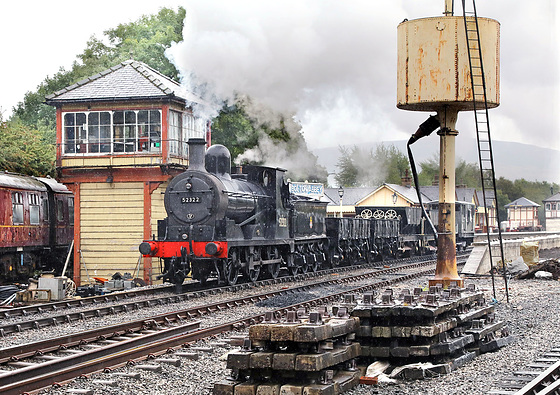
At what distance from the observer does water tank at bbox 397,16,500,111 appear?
11.9 metres

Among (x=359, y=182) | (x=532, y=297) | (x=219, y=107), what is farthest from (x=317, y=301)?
(x=359, y=182)

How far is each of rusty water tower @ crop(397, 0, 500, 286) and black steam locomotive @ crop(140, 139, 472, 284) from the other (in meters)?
5.80

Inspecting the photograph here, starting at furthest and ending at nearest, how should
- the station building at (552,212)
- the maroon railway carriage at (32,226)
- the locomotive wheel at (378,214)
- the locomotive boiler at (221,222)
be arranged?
the station building at (552,212) < the locomotive wheel at (378,214) < the maroon railway carriage at (32,226) < the locomotive boiler at (221,222)

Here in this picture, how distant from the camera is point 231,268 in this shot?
17.8 m

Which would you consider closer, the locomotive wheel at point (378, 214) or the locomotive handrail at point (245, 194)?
the locomotive handrail at point (245, 194)

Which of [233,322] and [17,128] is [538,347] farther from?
[17,128]

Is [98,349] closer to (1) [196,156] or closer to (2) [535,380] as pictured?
(2) [535,380]

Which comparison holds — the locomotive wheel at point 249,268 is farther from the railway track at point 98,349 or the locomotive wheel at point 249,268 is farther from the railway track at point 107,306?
the railway track at point 98,349

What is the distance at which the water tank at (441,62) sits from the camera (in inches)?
469

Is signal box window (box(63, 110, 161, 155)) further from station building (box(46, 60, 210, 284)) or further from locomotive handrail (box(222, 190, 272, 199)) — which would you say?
locomotive handrail (box(222, 190, 272, 199))

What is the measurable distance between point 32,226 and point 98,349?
47.5 ft

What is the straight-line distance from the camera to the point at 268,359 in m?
6.61

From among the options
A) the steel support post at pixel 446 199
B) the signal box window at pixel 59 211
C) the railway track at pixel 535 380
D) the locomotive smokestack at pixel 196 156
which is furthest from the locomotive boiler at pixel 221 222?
the railway track at pixel 535 380

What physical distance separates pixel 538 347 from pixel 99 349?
5.62m
